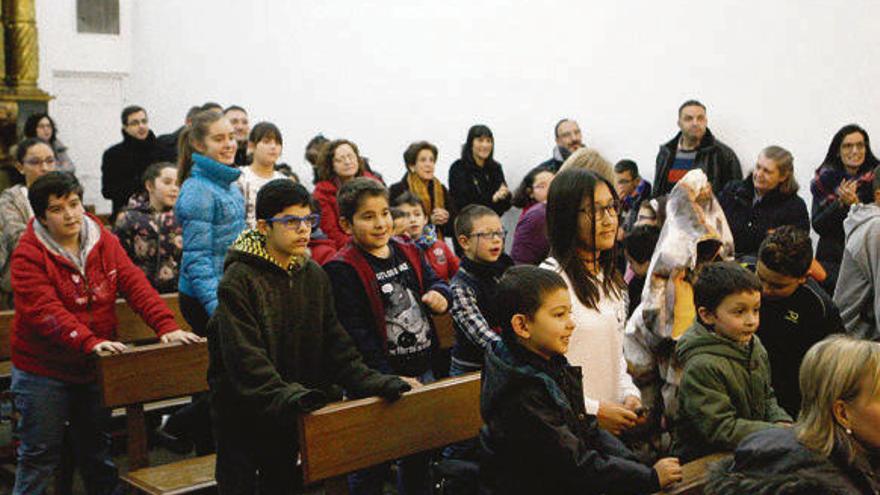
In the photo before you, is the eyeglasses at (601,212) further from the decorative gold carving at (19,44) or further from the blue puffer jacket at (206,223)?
the decorative gold carving at (19,44)

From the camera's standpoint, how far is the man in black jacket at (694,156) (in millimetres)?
8094

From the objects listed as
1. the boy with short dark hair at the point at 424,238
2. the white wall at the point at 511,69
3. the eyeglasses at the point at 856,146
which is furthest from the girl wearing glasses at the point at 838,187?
the boy with short dark hair at the point at 424,238

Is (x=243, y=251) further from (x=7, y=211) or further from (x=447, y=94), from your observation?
(x=447, y=94)

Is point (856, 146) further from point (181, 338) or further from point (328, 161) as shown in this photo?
point (181, 338)

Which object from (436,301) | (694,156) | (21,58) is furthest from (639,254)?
(21,58)

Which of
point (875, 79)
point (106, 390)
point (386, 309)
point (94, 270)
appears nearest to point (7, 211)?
point (94, 270)

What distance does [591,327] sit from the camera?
3361 mm

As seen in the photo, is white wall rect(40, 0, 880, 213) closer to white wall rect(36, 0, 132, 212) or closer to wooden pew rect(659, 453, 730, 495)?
white wall rect(36, 0, 132, 212)

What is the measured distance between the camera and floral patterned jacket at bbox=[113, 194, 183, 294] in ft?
19.3

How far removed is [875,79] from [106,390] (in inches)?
236

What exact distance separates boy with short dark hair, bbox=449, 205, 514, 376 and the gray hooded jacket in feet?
6.02

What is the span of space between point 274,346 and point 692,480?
145cm

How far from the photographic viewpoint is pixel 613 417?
3215 mm

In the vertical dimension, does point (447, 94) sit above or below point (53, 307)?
above
